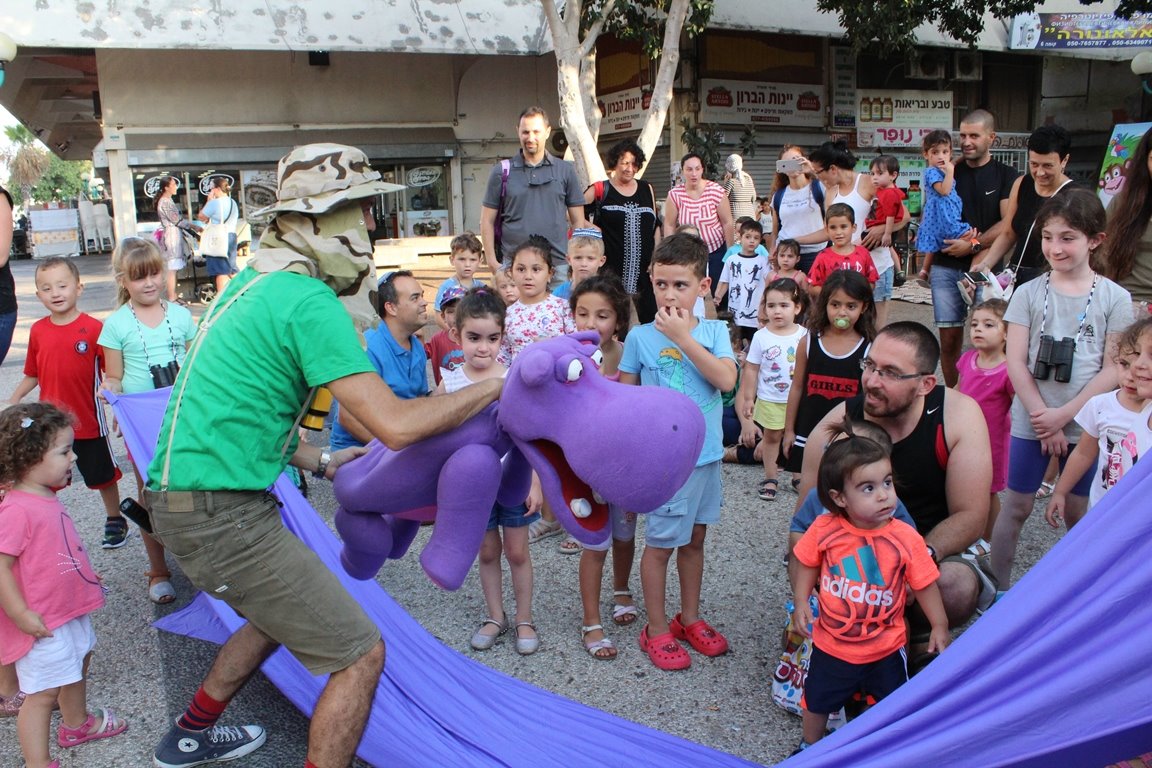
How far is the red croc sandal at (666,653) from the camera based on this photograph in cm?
348

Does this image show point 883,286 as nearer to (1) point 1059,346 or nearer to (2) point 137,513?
(1) point 1059,346

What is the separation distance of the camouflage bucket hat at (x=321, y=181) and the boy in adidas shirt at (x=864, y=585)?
160 cm

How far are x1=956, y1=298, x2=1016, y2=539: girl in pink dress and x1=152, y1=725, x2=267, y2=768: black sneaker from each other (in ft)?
11.0

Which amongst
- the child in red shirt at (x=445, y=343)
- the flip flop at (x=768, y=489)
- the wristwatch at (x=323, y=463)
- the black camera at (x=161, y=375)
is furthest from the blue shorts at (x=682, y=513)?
the black camera at (x=161, y=375)

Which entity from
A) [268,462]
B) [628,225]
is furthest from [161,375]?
[628,225]

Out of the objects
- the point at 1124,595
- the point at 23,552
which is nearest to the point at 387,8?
the point at 23,552

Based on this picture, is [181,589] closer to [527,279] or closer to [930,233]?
[527,279]

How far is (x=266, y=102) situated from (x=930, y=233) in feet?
45.7

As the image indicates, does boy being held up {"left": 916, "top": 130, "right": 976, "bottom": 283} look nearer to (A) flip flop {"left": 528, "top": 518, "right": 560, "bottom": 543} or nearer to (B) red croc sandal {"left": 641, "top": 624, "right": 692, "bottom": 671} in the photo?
(A) flip flop {"left": 528, "top": 518, "right": 560, "bottom": 543}

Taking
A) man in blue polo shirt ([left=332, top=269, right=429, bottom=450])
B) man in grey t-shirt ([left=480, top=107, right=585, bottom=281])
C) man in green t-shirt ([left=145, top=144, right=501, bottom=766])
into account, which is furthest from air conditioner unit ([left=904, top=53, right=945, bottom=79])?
man in green t-shirt ([left=145, top=144, right=501, bottom=766])

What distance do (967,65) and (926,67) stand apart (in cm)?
102

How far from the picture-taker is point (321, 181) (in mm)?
2729

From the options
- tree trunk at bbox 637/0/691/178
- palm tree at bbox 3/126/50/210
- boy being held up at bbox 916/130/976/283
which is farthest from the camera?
palm tree at bbox 3/126/50/210

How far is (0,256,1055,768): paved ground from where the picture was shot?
3094 millimetres
